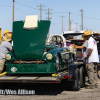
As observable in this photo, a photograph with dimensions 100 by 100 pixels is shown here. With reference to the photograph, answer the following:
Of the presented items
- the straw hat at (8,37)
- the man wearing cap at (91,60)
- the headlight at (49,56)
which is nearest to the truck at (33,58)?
the headlight at (49,56)

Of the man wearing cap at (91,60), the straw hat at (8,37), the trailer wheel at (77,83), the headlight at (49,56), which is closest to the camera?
the headlight at (49,56)

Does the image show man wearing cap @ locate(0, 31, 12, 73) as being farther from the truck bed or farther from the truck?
the truck bed

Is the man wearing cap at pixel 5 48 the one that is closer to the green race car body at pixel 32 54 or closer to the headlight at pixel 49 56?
the green race car body at pixel 32 54

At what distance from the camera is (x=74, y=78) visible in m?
7.57

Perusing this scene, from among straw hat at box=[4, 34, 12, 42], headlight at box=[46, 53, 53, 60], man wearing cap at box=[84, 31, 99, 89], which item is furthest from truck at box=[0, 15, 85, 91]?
man wearing cap at box=[84, 31, 99, 89]

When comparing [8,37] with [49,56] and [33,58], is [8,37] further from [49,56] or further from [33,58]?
[49,56]

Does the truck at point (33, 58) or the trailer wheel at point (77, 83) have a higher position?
the truck at point (33, 58)

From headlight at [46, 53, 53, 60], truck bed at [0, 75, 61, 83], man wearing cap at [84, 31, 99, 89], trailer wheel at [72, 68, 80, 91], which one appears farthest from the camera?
man wearing cap at [84, 31, 99, 89]

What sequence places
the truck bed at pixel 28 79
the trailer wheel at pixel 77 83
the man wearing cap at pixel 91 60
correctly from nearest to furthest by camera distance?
the truck bed at pixel 28 79
the trailer wheel at pixel 77 83
the man wearing cap at pixel 91 60

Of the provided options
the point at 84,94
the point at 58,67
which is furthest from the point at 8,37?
the point at 84,94

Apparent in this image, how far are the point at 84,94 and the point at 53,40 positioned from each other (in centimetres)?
403

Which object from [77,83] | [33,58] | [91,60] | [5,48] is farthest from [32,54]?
[91,60]

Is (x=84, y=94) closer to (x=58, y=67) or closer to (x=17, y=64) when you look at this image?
(x=58, y=67)

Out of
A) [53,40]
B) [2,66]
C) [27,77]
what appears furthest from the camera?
[53,40]
